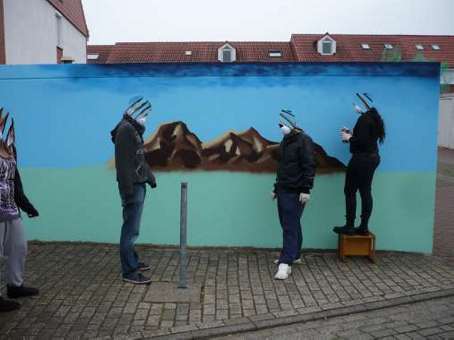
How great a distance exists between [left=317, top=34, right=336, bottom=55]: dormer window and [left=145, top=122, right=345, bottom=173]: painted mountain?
41.8 meters

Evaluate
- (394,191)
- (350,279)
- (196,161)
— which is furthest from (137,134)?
(394,191)

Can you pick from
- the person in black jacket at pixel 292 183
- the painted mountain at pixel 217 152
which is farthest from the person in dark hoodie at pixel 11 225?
the person in black jacket at pixel 292 183

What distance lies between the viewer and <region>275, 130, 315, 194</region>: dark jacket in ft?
17.0

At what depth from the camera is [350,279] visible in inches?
204

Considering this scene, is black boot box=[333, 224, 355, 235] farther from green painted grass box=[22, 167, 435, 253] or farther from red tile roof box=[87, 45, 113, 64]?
red tile roof box=[87, 45, 113, 64]

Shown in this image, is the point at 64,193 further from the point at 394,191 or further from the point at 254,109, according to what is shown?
the point at 394,191

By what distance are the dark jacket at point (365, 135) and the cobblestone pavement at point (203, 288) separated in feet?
4.39

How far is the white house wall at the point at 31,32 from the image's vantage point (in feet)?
45.9

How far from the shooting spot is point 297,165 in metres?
5.25

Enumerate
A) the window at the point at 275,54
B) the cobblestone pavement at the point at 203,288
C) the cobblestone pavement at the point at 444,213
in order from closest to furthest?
the cobblestone pavement at the point at 203,288, the cobblestone pavement at the point at 444,213, the window at the point at 275,54

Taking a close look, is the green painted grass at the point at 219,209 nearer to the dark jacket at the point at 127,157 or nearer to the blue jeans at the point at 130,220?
the blue jeans at the point at 130,220

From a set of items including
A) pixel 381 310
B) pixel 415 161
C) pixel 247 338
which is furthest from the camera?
pixel 415 161

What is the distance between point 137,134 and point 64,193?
196 cm

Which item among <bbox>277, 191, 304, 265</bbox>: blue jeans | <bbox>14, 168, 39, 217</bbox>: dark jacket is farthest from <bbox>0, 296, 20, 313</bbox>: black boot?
<bbox>277, 191, 304, 265</bbox>: blue jeans
